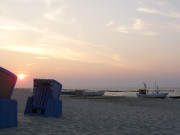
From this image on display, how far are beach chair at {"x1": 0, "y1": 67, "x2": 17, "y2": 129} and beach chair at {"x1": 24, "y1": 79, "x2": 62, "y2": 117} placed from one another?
3.09m

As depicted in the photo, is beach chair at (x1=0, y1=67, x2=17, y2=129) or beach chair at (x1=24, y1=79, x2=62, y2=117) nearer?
beach chair at (x1=0, y1=67, x2=17, y2=129)

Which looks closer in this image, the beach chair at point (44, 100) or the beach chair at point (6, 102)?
the beach chair at point (6, 102)

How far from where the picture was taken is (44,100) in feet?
40.3

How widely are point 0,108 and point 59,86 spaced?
498 cm

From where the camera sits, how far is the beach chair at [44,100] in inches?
472

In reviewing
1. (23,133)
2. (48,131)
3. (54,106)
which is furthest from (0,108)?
(54,106)

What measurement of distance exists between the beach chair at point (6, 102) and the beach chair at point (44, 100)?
10.1 feet

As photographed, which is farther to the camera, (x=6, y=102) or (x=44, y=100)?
(x=44, y=100)

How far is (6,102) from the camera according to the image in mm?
8500

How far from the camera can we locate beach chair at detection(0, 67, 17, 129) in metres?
8.35

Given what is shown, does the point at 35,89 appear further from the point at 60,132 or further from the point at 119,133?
the point at 119,133

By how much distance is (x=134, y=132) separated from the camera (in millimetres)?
9055

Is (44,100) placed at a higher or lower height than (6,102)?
lower

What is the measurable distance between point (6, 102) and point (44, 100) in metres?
3.85
